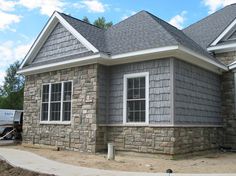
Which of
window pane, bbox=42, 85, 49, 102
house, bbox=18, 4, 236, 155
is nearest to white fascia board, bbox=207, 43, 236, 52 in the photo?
house, bbox=18, 4, 236, 155

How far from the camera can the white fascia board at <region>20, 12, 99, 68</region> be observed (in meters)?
13.5

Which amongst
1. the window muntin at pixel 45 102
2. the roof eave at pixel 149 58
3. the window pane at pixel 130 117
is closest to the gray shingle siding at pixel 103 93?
the roof eave at pixel 149 58

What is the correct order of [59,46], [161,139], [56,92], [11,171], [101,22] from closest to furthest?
[11,171] < [161,139] < [56,92] < [59,46] < [101,22]

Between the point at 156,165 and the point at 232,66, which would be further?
the point at 232,66

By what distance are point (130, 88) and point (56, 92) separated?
144 inches

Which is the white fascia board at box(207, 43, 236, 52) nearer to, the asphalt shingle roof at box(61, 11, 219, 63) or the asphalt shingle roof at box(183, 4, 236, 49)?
the asphalt shingle roof at box(183, 4, 236, 49)

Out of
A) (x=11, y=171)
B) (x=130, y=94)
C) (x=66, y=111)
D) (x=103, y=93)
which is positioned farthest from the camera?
(x=66, y=111)

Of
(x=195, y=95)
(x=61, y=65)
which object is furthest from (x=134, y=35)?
(x=195, y=95)

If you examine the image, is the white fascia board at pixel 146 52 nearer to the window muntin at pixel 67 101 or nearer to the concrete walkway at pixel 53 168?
the window muntin at pixel 67 101

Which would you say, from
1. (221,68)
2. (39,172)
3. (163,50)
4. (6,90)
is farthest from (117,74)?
(6,90)

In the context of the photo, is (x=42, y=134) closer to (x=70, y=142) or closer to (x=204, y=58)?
(x=70, y=142)

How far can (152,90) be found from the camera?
11938 millimetres

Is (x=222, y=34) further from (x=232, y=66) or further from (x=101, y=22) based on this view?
(x=101, y=22)

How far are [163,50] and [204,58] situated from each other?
7.02 feet
